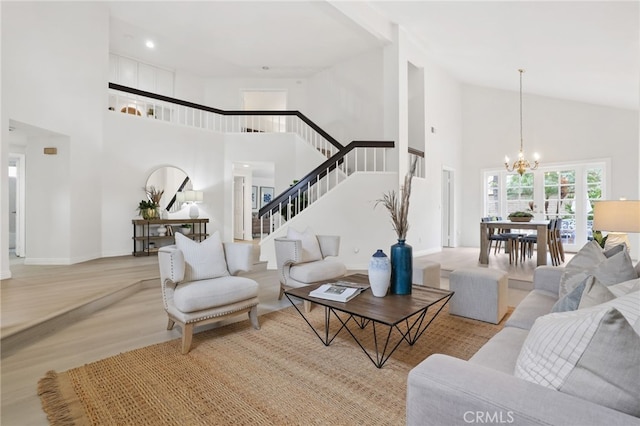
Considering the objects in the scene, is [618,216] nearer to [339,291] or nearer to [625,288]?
[625,288]

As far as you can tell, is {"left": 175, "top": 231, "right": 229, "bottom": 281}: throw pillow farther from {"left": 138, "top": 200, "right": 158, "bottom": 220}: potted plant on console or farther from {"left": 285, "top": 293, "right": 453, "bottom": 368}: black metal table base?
{"left": 138, "top": 200, "right": 158, "bottom": 220}: potted plant on console

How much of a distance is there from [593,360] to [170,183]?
25.1ft

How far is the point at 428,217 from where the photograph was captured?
6.78 meters

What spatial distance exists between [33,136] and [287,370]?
5.63 meters

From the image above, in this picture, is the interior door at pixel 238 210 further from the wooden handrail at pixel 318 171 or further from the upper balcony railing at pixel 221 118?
the wooden handrail at pixel 318 171

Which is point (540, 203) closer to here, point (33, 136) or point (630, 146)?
point (630, 146)

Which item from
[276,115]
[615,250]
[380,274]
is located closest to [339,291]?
[380,274]

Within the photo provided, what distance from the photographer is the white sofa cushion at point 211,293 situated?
2.42 metres

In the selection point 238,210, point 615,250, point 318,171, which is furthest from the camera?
point 238,210

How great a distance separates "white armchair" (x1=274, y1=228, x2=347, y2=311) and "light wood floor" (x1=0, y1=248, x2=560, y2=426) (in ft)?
1.14

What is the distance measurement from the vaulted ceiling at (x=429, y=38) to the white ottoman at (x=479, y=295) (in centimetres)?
315

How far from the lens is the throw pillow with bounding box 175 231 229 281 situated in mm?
2793

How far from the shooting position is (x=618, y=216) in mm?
2600

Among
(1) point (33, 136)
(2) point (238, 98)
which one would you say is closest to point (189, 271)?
(1) point (33, 136)
